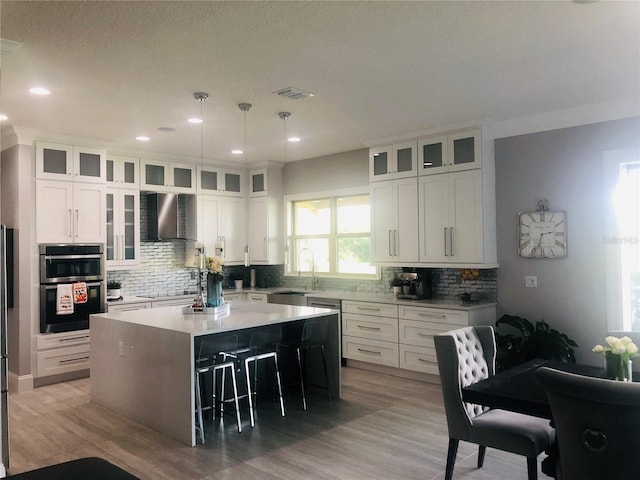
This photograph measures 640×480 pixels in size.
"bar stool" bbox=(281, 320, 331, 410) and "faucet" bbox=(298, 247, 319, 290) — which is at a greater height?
"faucet" bbox=(298, 247, 319, 290)

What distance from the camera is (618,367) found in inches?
96.5

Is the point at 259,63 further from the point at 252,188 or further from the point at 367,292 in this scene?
the point at 252,188

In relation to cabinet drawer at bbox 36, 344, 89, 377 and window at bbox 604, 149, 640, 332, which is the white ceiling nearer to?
window at bbox 604, 149, 640, 332

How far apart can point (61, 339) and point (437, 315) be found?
4077 mm

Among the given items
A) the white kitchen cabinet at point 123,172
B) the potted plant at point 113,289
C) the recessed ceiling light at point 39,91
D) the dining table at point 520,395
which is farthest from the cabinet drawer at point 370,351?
the recessed ceiling light at point 39,91

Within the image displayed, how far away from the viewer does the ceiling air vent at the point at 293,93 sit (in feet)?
13.2

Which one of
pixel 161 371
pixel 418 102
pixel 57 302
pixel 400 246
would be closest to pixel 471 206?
pixel 400 246

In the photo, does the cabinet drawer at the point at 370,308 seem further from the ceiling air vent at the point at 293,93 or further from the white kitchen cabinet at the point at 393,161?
the ceiling air vent at the point at 293,93

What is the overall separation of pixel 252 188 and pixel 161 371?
4191 millimetres

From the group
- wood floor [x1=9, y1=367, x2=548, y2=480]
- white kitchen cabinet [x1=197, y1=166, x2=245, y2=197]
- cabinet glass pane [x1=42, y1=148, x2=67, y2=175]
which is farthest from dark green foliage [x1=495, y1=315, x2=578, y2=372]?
cabinet glass pane [x1=42, y1=148, x2=67, y2=175]

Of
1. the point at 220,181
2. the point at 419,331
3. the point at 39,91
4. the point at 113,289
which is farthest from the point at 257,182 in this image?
the point at 39,91

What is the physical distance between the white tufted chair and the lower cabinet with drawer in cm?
437

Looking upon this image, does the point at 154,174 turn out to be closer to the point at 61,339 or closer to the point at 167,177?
the point at 167,177

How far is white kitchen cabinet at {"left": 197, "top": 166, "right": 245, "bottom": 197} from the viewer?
23.6 ft
